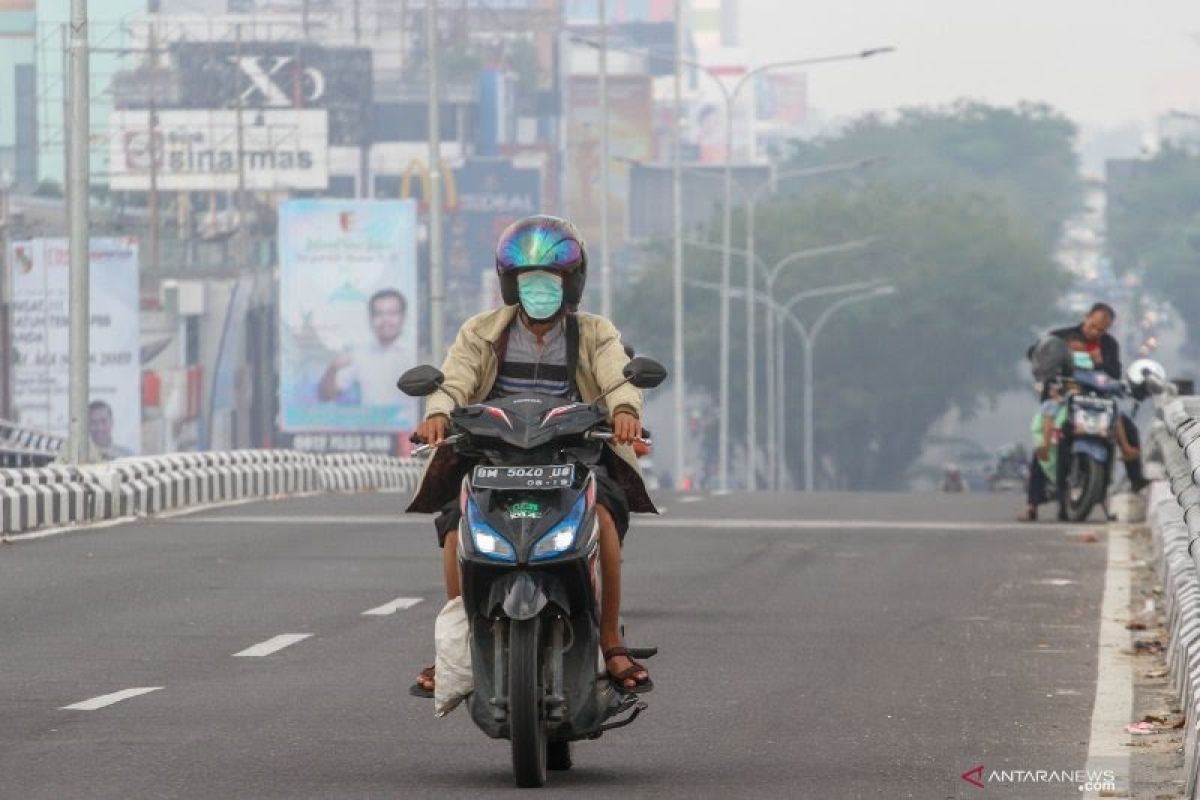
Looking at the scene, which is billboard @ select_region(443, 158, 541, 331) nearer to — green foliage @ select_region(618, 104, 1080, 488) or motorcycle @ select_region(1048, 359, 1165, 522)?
green foliage @ select_region(618, 104, 1080, 488)

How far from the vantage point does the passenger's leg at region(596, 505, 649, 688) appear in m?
9.54

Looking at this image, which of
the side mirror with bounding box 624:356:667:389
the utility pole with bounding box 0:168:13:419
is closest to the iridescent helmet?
→ the side mirror with bounding box 624:356:667:389

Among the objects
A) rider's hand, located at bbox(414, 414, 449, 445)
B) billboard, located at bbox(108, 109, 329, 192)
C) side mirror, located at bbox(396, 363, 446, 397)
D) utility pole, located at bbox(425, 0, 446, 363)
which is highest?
billboard, located at bbox(108, 109, 329, 192)

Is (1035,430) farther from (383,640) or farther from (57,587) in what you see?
(383,640)

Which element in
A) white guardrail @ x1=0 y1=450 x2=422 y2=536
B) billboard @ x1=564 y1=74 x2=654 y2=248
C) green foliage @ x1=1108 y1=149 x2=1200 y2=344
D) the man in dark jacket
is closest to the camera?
white guardrail @ x1=0 y1=450 x2=422 y2=536

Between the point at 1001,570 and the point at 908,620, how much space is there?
390 cm

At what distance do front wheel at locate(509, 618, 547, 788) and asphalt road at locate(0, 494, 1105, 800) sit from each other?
0.56 ft

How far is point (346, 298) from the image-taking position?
74.9 meters

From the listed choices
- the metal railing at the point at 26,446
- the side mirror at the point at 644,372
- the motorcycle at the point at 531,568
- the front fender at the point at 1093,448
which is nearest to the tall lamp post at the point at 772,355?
the metal railing at the point at 26,446

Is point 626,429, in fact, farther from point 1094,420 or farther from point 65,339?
point 65,339

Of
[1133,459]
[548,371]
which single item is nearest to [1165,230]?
[1133,459]

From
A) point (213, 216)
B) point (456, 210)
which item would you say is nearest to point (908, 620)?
point (213, 216)

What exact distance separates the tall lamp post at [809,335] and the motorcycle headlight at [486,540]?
77385 millimetres

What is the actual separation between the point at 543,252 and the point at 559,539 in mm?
864
